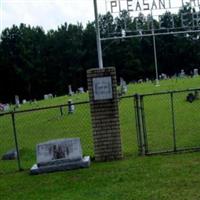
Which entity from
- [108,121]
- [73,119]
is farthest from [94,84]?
[73,119]

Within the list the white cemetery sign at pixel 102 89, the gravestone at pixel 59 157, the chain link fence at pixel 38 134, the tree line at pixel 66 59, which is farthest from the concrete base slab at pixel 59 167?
the tree line at pixel 66 59

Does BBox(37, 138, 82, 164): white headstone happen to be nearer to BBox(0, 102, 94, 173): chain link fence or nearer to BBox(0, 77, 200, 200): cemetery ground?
BBox(0, 77, 200, 200): cemetery ground

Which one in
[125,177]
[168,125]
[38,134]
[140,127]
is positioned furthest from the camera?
[38,134]

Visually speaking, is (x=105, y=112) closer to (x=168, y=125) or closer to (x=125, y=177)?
(x=125, y=177)

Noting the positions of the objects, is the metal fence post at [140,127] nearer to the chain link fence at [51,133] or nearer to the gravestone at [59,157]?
the chain link fence at [51,133]

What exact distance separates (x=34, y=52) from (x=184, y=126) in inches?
2892

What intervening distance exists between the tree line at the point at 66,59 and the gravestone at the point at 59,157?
2795 inches

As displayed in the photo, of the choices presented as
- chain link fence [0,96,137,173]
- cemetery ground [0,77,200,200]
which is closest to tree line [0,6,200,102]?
chain link fence [0,96,137,173]

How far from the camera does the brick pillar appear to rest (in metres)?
12.1

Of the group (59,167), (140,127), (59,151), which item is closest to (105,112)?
(140,127)

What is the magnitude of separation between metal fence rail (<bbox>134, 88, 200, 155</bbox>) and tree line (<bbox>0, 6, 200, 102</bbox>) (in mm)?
57473

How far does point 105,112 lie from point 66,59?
7874 cm

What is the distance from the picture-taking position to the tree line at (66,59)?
3305 inches

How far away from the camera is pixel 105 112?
12086 mm
